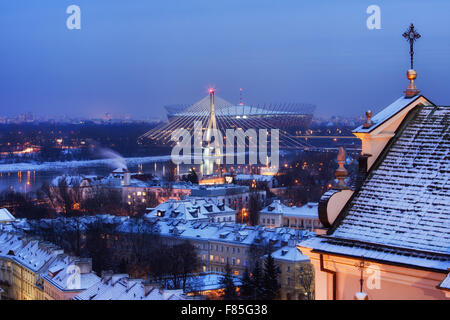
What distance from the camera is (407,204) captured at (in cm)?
297

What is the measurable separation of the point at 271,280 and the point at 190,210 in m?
7.64

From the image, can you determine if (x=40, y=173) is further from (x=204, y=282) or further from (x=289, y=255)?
(x=204, y=282)

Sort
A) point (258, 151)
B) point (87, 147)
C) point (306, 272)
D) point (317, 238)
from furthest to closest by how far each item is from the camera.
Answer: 1. point (87, 147)
2. point (258, 151)
3. point (306, 272)
4. point (317, 238)

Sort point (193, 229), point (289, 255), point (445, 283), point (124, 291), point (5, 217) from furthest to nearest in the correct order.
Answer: point (5, 217) → point (193, 229) → point (289, 255) → point (124, 291) → point (445, 283)

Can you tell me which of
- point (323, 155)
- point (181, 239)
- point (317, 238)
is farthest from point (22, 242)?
point (323, 155)

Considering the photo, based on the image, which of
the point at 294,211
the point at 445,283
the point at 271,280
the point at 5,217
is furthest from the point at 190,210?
the point at 445,283

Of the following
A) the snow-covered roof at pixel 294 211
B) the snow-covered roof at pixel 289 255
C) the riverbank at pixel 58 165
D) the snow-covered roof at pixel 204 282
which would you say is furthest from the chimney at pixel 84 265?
the riverbank at pixel 58 165

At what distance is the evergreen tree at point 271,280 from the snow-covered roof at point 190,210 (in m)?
6.38

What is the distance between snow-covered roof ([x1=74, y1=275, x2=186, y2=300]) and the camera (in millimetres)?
7602

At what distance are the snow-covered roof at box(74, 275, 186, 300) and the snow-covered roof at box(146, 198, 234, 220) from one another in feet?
30.2

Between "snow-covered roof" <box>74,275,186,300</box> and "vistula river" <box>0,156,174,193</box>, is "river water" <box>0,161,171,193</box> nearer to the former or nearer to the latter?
"vistula river" <box>0,156,174,193</box>

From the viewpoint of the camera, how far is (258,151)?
47125mm
